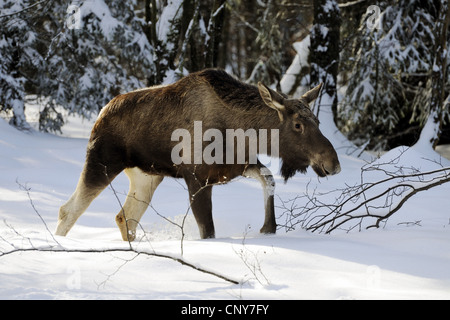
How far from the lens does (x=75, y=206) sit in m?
6.76

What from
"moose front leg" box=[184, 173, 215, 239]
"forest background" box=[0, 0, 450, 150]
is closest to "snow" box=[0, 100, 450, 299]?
"moose front leg" box=[184, 173, 215, 239]

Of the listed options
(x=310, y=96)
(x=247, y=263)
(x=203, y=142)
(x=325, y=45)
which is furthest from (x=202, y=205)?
(x=325, y=45)

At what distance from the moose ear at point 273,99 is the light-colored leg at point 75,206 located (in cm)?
188

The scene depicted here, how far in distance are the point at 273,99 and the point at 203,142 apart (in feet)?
2.53

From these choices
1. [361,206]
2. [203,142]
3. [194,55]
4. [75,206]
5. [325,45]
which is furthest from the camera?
[194,55]

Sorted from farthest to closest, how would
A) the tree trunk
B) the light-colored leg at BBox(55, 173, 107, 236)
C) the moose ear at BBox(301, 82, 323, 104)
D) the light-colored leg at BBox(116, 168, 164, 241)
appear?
1. the tree trunk
2. the light-colored leg at BBox(116, 168, 164, 241)
3. the light-colored leg at BBox(55, 173, 107, 236)
4. the moose ear at BBox(301, 82, 323, 104)

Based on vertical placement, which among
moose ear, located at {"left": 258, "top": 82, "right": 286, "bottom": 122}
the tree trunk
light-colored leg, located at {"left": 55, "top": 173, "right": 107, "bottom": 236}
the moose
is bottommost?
light-colored leg, located at {"left": 55, "top": 173, "right": 107, "bottom": 236}

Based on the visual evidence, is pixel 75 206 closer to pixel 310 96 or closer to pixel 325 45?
pixel 310 96

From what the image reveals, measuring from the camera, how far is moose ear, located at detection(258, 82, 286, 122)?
20.6ft

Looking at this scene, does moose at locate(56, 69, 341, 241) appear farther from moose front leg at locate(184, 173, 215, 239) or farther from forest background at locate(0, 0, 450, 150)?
forest background at locate(0, 0, 450, 150)

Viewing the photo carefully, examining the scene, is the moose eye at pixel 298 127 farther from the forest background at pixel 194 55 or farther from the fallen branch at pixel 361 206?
the forest background at pixel 194 55

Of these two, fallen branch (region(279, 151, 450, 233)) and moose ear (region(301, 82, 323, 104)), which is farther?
moose ear (region(301, 82, 323, 104))
